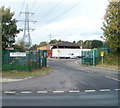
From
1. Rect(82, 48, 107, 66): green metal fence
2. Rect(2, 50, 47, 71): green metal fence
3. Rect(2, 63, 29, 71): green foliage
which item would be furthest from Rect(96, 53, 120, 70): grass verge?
Rect(2, 63, 29, 71): green foliage

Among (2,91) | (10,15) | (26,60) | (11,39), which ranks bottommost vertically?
(2,91)

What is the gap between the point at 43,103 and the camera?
23.3 ft

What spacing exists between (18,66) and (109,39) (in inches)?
586

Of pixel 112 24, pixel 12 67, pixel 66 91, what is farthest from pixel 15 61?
pixel 112 24

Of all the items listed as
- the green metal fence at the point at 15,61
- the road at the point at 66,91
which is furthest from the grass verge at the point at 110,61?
the road at the point at 66,91

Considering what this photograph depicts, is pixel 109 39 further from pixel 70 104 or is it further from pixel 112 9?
pixel 70 104

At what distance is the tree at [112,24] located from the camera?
25.0 metres

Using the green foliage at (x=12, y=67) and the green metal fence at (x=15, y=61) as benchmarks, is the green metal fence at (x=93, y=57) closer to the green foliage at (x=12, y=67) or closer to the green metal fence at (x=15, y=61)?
the green metal fence at (x=15, y=61)

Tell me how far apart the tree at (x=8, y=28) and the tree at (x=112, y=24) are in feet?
43.5

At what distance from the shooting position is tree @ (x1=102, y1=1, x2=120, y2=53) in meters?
25.0

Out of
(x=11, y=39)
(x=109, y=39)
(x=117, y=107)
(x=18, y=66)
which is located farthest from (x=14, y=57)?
(x=109, y=39)

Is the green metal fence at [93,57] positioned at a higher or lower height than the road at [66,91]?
higher

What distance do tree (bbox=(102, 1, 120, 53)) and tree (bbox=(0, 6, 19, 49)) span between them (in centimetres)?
1324

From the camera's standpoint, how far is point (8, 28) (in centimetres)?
1906
